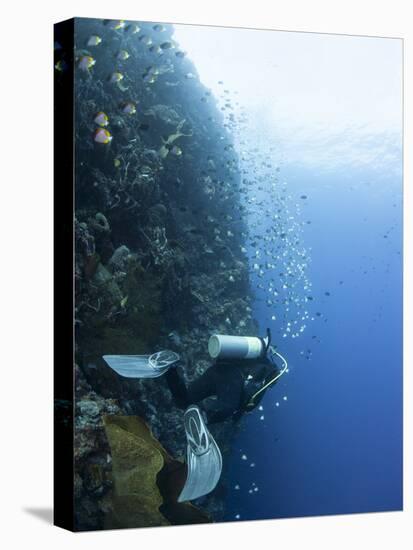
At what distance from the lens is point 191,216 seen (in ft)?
28.7

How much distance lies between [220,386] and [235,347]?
282 mm

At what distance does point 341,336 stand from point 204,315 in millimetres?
1085

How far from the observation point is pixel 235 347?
8906 millimetres

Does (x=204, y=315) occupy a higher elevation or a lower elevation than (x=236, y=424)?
higher

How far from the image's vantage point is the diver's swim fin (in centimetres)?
850

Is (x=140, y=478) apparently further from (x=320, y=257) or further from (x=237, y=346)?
(x=320, y=257)

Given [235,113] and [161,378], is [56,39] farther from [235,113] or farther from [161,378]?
[161,378]

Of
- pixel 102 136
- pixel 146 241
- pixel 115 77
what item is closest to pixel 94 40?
pixel 115 77

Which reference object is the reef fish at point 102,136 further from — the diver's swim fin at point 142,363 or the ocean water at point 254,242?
the diver's swim fin at point 142,363

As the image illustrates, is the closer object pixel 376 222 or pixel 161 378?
pixel 161 378

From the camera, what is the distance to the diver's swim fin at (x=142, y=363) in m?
8.50

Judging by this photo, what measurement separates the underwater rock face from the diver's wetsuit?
0.07 m

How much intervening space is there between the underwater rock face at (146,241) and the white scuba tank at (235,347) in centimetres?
6

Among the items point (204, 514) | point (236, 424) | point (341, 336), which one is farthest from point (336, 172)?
point (204, 514)
